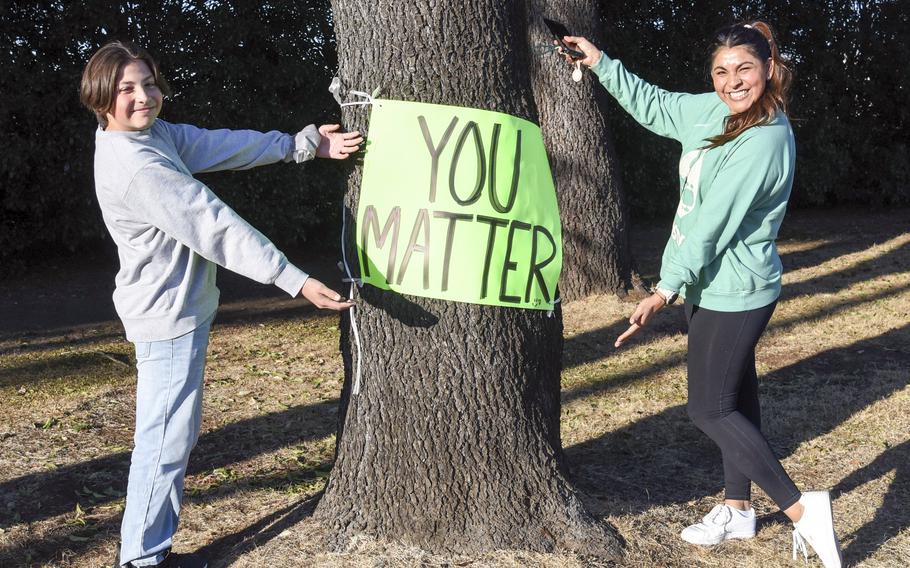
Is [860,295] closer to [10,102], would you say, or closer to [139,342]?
[139,342]

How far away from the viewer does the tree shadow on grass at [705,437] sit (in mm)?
4117

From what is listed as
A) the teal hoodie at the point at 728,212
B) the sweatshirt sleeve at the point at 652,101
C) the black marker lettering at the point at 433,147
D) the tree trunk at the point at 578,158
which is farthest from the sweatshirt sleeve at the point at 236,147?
the tree trunk at the point at 578,158

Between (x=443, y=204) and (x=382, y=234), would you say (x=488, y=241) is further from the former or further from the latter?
(x=382, y=234)

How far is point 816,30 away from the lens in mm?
13391

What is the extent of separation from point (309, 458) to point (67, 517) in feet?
3.87

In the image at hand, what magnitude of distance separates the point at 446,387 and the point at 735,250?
3.72ft

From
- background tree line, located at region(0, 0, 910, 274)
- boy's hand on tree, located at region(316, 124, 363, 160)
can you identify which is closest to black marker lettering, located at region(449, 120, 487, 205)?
boy's hand on tree, located at region(316, 124, 363, 160)

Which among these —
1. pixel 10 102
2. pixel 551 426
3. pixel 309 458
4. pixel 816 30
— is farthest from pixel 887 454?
pixel 816 30

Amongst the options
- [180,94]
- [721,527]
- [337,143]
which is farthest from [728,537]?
[180,94]

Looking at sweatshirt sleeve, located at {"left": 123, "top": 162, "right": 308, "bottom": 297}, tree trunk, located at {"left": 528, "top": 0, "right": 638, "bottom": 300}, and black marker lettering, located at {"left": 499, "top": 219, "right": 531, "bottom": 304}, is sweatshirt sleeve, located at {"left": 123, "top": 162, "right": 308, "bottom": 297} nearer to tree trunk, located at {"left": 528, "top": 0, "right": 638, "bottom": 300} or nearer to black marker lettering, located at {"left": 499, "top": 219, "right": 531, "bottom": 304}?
black marker lettering, located at {"left": 499, "top": 219, "right": 531, "bottom": 304}

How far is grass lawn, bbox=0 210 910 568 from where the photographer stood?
358 cm

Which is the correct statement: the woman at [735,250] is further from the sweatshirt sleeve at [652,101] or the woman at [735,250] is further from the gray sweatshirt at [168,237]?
the gray sweatshirt at [168,237]

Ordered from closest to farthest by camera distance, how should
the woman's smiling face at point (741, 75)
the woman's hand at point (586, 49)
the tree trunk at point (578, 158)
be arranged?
1. the woman's smiling face at point (741, 75)
2. the woman's hand at point (586, 49)
3. the tree trunk at point (578, 158)

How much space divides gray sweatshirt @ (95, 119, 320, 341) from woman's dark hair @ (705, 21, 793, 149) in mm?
1577
